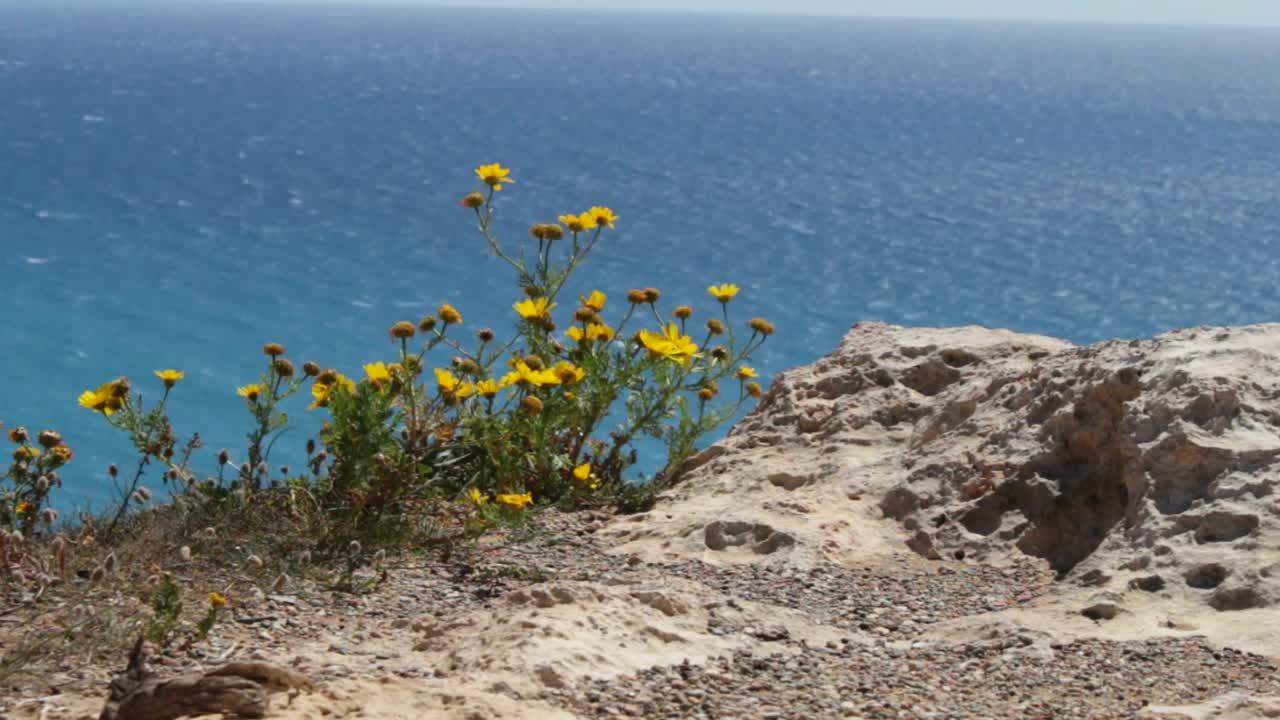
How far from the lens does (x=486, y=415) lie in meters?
5.07

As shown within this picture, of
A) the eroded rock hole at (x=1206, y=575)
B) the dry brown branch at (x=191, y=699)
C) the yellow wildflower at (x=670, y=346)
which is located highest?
the yellow wildflower at (x=670, y=346)

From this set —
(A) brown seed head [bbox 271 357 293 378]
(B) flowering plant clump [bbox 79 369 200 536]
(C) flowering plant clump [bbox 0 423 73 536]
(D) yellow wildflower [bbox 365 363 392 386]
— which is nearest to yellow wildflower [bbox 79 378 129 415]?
(B) flowering plant clump [bbox 79 369 200 536]

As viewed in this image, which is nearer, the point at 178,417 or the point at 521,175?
the point at 178,417

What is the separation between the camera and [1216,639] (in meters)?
3.42

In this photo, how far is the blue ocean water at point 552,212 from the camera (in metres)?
18.0

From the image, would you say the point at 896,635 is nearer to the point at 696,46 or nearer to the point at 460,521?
the point at 460,521

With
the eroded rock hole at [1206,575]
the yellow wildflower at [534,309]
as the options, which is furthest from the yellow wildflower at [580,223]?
the eroded rock hole at [1206,575]

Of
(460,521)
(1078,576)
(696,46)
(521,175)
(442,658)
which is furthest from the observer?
(696,46)

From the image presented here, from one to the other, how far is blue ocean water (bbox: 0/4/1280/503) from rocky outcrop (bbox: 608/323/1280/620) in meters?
9.26

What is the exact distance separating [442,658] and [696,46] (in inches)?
4537

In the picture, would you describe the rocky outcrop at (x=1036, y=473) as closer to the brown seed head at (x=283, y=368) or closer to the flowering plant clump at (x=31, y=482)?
the brown seed head at (x=283, y=368)

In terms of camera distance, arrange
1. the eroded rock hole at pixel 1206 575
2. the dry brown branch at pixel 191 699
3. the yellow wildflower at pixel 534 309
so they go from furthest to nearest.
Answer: the yellow wildflower at pixel 534 309 → the eroded rock hole at pixel 1206 575 → the dry brown branch at pixel 191 699

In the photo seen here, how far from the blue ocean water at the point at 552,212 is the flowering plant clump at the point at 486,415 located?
853 centimetres

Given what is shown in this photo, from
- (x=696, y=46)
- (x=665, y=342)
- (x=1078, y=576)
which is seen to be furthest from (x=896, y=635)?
(x=696, y=46)
